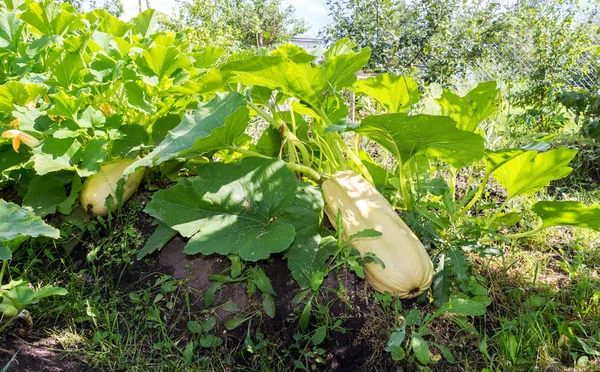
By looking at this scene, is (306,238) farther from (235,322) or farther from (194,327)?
(194,327)

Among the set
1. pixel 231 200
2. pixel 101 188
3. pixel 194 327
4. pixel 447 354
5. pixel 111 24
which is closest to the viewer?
pixel 447 354

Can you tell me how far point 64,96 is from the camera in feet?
5.83

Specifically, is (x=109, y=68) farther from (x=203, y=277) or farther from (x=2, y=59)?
(x=203, y=277)

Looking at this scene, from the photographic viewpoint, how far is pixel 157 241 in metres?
1.79

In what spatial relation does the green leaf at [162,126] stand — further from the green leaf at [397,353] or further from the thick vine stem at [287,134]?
the green leaf at [397,353]

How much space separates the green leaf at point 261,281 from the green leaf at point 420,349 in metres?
0.51

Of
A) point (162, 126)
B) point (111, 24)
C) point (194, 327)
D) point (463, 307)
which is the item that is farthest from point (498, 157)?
point (111, 24)

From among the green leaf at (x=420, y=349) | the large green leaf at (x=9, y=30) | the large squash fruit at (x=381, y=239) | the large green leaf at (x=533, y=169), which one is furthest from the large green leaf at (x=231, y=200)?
the large green leaf at (x=9, y=30)

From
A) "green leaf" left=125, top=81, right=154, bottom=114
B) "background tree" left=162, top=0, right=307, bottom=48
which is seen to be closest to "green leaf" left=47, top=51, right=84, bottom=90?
"green leaf" left=125, top=81, right=154, bottom=114

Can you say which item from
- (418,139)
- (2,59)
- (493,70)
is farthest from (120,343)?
(493,70)

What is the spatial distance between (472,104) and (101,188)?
5.32ft

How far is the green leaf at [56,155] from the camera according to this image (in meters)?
1.74

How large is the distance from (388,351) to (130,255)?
3.69ft

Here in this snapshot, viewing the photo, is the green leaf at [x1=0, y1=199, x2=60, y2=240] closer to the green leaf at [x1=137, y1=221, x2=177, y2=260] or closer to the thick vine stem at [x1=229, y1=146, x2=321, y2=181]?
the green leaf at [x1=137, y1=221, x2=177, y2=260]
